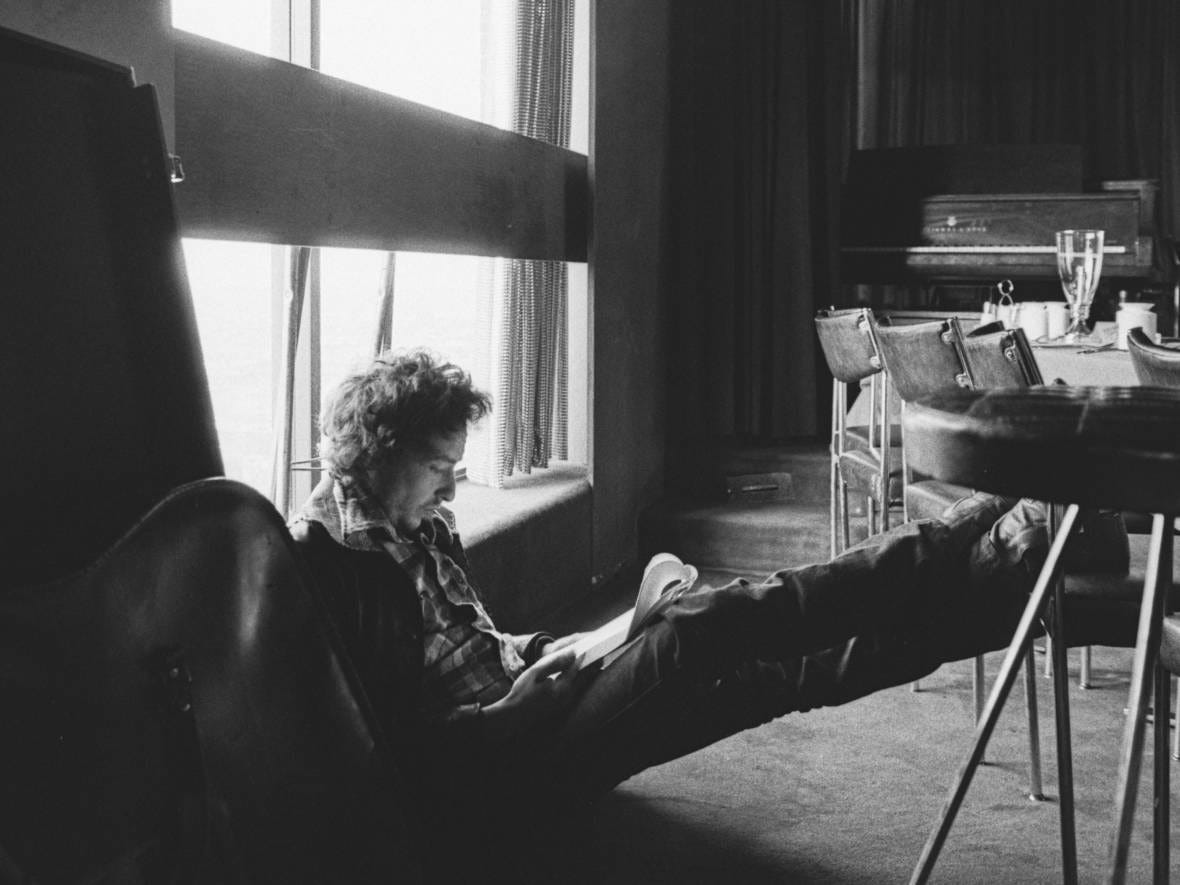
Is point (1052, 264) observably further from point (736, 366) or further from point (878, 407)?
point (878, 407)

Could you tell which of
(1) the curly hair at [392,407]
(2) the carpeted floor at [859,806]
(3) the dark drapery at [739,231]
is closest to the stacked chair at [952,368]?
(2) the carpeted floor at [859,806]

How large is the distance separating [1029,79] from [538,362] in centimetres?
503

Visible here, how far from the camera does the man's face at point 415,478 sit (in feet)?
6.73

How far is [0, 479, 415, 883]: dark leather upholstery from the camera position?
45.9 inches

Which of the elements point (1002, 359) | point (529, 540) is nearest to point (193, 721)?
point (1002, 359)

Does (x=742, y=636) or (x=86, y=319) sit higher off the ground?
(x=86, y=319)

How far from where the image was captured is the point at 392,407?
6.72 feet

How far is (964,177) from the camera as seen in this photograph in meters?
5.96

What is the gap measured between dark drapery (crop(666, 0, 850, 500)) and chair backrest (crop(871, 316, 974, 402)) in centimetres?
193

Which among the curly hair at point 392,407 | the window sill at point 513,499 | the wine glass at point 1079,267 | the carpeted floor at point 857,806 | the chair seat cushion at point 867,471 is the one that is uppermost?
the wine glass at point 1079,267

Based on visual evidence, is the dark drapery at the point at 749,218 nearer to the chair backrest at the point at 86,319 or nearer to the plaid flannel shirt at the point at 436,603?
the plaid flannel shirt at the point at 436,603

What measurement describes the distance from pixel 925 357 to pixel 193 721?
195 cm

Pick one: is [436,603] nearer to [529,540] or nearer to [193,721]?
[193,721]

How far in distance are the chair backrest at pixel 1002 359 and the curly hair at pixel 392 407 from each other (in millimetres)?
958
